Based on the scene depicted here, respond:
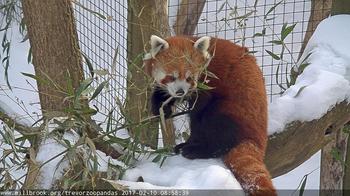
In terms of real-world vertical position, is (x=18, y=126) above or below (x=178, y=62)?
below

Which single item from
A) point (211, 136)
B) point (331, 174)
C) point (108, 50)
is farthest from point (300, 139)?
point (108, 50)

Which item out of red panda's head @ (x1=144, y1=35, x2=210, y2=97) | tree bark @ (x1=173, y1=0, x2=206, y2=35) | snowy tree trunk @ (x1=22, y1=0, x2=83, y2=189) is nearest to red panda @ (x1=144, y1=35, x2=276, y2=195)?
red panda's head @ (x1=144, y1=35, x2=210, y2=97)

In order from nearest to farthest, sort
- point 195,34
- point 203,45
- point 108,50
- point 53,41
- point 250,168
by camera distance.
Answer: point 250,168 → point 203,45 → point 53,41 → point 108,50 → point 195,34

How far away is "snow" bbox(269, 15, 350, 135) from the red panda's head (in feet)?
1.07

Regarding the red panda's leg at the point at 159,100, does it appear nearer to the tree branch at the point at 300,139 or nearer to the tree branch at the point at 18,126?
the tree branch at the point at 300,139

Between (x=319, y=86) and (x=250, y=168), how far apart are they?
0.56 metres

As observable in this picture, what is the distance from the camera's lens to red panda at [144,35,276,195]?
2.02m

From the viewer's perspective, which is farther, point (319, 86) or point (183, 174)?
point (319, 86)

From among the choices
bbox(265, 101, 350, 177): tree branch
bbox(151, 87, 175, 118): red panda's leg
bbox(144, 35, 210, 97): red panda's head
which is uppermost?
bbox(144, 35, 210, 97): red panda's head

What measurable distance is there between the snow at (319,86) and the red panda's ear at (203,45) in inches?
12.8

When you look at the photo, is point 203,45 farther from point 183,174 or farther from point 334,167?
point 334,167

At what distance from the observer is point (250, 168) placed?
179cm

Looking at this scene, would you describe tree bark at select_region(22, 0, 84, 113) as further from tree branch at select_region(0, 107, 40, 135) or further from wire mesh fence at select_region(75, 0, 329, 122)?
tree branch at select_region(0, 107, 40, 135)

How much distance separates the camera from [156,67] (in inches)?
92.8
